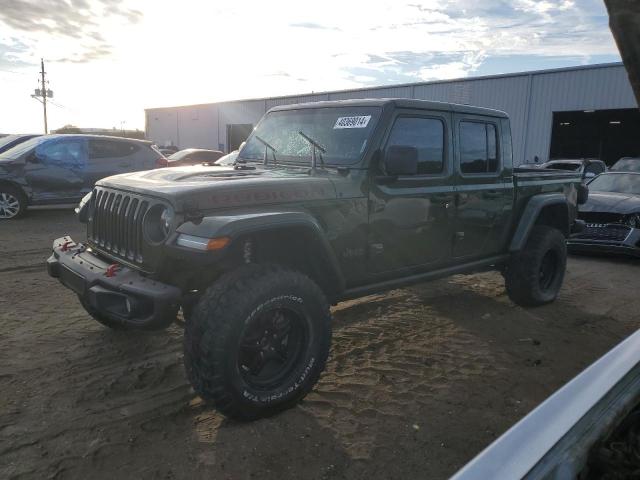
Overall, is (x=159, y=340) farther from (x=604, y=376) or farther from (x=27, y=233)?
(x=27, y=233)

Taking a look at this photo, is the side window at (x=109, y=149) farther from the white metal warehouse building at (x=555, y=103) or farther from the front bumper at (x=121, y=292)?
the white metal warehouse building at (x=555, y=103)

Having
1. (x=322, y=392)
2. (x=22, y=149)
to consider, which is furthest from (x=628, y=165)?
(x=22, y=149)

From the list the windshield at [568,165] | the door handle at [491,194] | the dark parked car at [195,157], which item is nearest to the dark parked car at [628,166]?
the windshield at [568,165]

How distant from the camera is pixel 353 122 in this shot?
12.4 ft

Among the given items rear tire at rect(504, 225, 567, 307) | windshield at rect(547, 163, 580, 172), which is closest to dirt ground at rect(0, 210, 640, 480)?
rear tire at rect(504, 225, 567, 307)

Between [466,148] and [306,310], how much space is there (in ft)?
7.44

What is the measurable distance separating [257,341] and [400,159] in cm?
153

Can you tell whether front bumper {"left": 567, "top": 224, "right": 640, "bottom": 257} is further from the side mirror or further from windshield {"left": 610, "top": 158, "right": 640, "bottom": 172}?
the side mirror

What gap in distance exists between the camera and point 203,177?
3455mm

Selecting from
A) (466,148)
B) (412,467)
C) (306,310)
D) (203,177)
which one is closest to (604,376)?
(412,467)

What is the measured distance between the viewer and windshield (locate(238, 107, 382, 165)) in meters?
3.71

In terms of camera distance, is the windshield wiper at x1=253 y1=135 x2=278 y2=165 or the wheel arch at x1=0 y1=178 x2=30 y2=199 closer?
the windshield wiper at x1=253 y1=135 x2=278 y2=165

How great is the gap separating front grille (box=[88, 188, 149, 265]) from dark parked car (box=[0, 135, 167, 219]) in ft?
22.5

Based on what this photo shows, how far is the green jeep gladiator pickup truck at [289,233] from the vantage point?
279 centimetres
